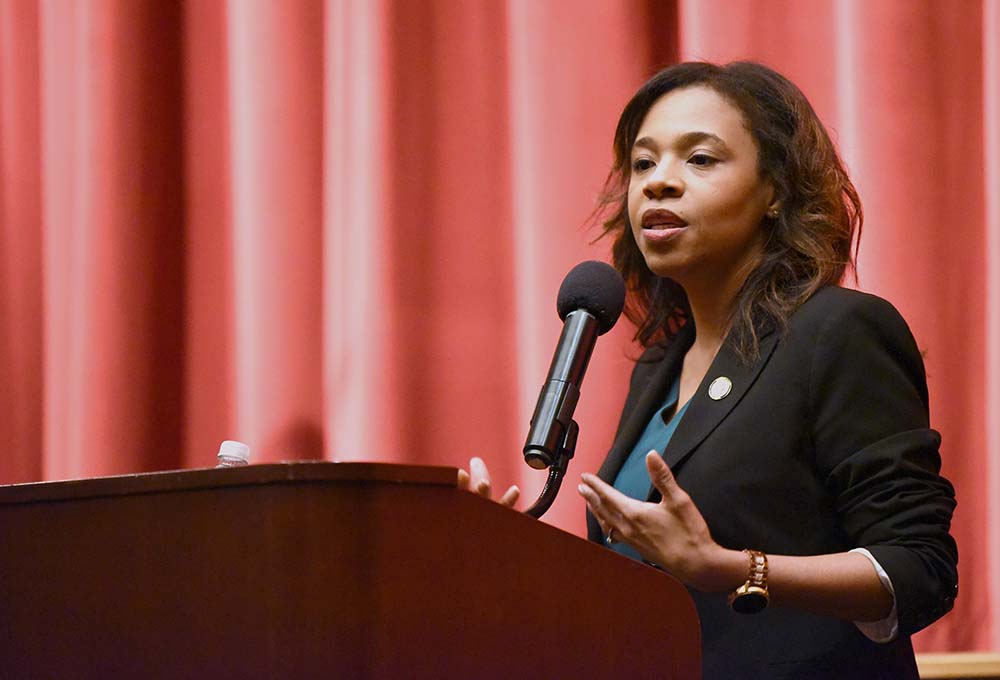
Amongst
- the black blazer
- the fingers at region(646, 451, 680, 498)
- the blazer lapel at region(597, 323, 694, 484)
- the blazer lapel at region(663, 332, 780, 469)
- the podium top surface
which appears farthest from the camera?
the blazer lapel at region(597, 323, 694, 484)

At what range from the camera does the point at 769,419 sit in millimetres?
1208

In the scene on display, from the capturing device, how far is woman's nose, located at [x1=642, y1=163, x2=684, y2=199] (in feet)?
4.41

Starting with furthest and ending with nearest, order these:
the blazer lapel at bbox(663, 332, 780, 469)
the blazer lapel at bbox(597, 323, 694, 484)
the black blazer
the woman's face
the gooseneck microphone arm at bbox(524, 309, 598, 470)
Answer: the blazer lapel at bbox(597, 323, 694, 484) → the woman's face → the blazer lapel at bbox(663, 332, 780, 469) → the black blazer → the gooseneck microphone arm at bbox(524, 309, 598, 470)

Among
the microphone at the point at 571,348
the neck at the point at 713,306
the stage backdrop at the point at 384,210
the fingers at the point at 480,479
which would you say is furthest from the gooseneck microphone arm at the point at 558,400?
the stage backdrop at the point at 384,210

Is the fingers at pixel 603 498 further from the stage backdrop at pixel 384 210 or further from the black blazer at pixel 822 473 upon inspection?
the stage backdrop at pixel 384 210

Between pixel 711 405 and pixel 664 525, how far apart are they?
1.13ft

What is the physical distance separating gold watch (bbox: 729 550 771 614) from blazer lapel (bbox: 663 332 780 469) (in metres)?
0.24

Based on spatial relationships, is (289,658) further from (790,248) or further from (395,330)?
(395,330)

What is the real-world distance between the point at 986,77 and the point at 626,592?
4.21 feet

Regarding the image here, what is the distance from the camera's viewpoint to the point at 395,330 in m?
1.77

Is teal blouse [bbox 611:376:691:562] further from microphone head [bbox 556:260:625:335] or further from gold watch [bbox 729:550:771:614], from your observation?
gold watch [bbox 729:550:771:614]

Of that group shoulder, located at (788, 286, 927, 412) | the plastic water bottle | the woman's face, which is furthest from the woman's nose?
the plastic water bottle

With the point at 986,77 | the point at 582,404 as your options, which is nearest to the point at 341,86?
the point at 582,404

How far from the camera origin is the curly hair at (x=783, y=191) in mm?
1313
